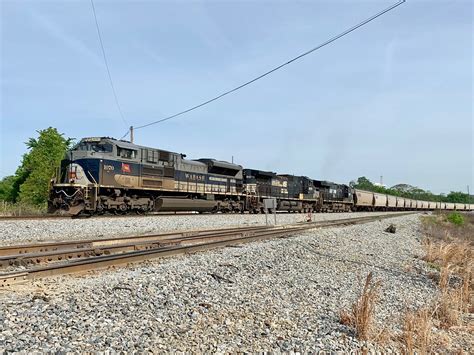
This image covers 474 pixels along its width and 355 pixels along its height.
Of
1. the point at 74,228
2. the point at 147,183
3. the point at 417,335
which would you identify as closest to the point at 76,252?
the point at 74,228

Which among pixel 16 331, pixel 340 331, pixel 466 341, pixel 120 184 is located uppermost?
pixel 120 184

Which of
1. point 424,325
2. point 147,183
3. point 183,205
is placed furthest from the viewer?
point 183,205

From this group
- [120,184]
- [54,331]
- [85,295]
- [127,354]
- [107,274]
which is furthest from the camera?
[120,184]

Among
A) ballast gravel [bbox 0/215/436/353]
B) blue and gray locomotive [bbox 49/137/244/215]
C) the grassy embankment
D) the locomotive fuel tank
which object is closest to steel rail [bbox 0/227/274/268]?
ballast gravel [bbox 0/215/436/353]

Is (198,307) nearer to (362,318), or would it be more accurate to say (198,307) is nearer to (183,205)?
(362,318)

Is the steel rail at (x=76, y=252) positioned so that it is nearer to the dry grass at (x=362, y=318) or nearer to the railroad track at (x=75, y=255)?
the railroad track at (x=75, y=255)

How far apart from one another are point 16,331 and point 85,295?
1.19 m

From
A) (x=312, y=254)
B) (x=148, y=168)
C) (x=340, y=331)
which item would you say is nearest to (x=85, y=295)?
(x=340, y=331)

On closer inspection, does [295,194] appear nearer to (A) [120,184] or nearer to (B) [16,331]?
(A) [120,184]

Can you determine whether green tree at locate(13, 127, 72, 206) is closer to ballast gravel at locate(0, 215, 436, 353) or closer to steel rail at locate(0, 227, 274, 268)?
steel rail at locate(0, 227, 274, 268)

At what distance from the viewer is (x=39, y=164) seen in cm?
4769

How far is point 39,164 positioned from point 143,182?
116ft

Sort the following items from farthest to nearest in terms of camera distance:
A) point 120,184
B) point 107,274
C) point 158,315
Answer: point 120,184
point 107,274
point 158,315

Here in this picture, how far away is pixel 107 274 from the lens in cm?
602
